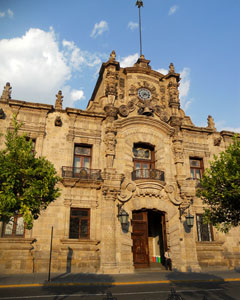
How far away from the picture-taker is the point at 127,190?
18.9 meters

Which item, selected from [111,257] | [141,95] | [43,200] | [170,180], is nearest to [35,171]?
[43,200]

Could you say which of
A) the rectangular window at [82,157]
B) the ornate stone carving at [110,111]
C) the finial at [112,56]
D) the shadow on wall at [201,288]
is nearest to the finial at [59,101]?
the rectangular window at [82,157]

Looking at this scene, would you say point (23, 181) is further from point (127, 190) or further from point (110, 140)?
point (110, 140)

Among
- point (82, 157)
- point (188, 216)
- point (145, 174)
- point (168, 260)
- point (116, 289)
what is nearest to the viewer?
point (116, 289)

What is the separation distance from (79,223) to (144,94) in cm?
1203

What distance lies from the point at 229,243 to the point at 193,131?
9512mm

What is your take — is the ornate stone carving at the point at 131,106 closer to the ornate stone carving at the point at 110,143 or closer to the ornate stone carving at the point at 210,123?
the ornate stone carving at the point at 110,143

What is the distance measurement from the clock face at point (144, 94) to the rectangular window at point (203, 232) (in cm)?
1072

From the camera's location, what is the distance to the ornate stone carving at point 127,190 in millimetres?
18469

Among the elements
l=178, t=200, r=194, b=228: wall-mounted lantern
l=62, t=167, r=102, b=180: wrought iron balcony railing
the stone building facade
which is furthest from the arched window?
l=178, t=200, r=194, b=228: wall-mounted lantern

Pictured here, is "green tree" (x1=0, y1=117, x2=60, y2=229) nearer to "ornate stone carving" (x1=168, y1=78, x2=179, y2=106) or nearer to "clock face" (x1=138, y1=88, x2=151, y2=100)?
"clock face" (x1=138, y1=88, x2=151, y2=100)

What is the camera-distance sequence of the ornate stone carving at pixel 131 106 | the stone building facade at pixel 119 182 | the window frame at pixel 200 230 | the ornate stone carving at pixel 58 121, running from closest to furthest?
the stone building facade at pixel 119 182, the ornate stone carving at pixel 58 121, the window frame at pixel 200 230, the ornate stone carving at pixel 131 106

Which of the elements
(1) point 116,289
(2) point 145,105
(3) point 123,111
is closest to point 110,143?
(3) point 123,111

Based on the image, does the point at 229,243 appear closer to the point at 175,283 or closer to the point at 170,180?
the point at 170,180
